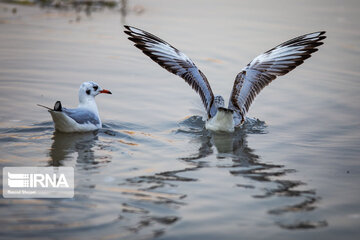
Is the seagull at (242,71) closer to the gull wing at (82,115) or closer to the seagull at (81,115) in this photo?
the seagull at (81,115)

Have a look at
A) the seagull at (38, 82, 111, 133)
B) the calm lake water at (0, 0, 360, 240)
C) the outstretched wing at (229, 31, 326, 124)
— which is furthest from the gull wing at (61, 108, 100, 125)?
the outstretched wing at (229, 31, 326, 124)

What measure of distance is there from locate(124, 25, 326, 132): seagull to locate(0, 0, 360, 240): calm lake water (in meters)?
0.36

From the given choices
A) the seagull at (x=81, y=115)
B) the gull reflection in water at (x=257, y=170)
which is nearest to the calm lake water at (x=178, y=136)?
the gull reflection in water at (x=257, y=170)

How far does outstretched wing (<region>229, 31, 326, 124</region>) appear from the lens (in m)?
9.34

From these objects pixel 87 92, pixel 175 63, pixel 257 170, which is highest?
pixel 175 63

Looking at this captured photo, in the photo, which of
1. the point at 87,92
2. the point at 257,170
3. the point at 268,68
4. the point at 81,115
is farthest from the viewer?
the point at 268,68

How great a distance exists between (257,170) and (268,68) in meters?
3.05

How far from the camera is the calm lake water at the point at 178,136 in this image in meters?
5.45

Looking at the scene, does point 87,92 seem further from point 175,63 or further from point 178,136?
point 178,136

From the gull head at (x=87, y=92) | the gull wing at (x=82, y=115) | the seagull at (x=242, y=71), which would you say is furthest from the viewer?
the seagull at (x=242, y=71)

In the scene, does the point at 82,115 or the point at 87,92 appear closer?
the point at 82,115

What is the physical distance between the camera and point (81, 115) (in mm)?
8477

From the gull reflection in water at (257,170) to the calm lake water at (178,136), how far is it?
2 centimetres

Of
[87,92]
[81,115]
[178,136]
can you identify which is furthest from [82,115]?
[178,136]
